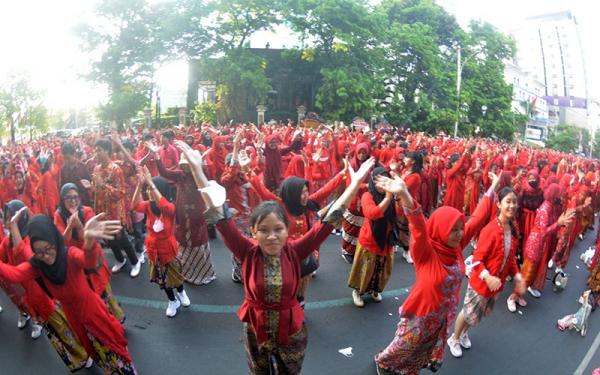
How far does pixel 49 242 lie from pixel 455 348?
3544 millimetres

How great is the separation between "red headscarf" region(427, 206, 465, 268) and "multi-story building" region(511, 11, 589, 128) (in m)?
85.7

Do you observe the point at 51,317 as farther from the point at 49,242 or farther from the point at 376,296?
the point at 376,296

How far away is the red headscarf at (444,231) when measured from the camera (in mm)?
2802

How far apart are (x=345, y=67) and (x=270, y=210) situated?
21.0m

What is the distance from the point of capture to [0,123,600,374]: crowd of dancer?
2.35 metres

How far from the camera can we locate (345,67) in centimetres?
2188

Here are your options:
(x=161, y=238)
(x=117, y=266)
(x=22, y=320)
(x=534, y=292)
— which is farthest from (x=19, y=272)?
(x=534, y=292)

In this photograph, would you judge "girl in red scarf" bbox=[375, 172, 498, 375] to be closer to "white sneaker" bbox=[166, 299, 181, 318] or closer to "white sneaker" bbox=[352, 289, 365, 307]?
"white sneaker" bbox=[352, 289, 365, 307]

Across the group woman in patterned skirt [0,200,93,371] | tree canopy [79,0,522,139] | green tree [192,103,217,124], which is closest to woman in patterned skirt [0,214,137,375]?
woman in patterned skirt [0,200,93,371]

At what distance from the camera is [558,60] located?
Answer: 78812 millimetres

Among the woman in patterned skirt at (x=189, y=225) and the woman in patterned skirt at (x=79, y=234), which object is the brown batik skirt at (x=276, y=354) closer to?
the woman in patterned skirt at (x=79, y=234)

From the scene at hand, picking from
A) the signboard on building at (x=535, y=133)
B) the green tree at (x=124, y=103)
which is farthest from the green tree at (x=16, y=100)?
the signboard on building at (x=535, y=133)

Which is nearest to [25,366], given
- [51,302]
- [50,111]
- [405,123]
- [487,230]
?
[51,302]

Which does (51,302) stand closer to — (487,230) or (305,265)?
(305,265)
